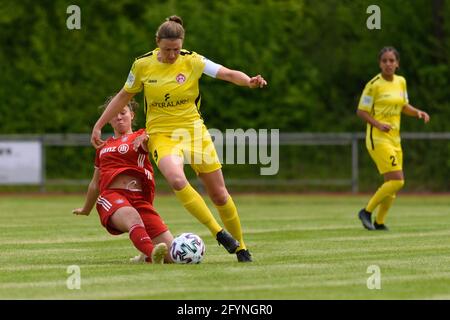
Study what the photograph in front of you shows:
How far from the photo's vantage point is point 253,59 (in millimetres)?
34656

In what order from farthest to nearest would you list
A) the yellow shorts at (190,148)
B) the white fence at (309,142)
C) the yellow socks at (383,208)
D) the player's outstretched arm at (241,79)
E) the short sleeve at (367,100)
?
1. the white fence at (309,142)
2. the short sleeve at (367,100)
3. the yellow socks at (383,208)
4. the yellow shorts at (190,148)
5. the player's outstretched arm at (241,79)

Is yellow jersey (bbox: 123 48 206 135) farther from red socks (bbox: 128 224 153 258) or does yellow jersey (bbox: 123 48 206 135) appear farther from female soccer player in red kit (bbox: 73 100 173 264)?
red socks (bbox: 128 224 153 258)

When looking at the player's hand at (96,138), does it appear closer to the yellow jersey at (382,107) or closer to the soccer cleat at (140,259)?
the soccer cleat at (140,259)

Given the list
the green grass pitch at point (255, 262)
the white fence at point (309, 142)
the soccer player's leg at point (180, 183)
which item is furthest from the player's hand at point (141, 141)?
the white fence at point (309, 142)

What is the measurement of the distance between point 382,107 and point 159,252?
6773mm

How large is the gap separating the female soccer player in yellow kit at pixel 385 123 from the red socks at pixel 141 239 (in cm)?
587

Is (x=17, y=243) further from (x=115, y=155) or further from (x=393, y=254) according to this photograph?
(x=393, y=254)

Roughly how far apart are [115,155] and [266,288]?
3.17 metres

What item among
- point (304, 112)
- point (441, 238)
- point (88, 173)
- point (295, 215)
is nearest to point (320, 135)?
point (304, 112)

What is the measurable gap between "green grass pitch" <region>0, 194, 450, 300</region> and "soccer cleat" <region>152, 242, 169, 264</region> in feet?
0.32

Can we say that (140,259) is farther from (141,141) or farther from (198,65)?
(198,65)

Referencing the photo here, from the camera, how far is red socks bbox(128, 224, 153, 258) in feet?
35.0

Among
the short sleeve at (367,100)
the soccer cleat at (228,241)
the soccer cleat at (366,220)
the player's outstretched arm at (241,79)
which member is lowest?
the soccer cleat at (366,220)

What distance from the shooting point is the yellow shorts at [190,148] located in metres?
10.8
